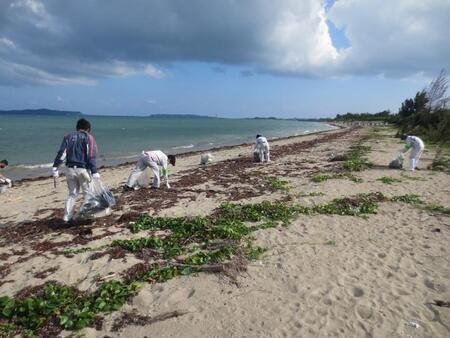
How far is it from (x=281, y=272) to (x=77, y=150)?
189 inches

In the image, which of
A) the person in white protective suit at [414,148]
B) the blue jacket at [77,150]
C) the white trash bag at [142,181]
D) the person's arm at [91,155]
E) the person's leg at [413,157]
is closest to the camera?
the blue jacket at [77,150]

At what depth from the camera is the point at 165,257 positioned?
5.44 m

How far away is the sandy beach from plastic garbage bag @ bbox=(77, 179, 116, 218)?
38cm

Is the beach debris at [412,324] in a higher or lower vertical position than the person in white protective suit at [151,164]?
lower

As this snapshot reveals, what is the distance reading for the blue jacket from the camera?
653 cm

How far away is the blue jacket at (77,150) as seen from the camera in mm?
6531

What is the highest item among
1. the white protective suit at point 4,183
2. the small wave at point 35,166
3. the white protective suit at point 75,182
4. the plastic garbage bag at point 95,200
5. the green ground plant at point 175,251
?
the white protective suit at point 75,182

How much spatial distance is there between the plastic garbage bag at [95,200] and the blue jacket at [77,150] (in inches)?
22.2

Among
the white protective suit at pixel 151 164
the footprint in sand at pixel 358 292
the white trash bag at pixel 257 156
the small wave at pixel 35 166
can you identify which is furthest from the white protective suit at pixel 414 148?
the small wave at pixel 35 166

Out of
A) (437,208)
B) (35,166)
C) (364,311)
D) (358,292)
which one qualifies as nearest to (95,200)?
(358,292)

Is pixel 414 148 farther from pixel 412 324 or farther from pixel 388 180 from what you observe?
pixel 412 324

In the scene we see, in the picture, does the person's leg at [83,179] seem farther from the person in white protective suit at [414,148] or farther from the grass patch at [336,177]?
the person in white protective suit at [414,148]

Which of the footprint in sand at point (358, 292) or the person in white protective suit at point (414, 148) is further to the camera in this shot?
the person in white protective suit at point (414, 148)

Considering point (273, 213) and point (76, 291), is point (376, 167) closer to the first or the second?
point (273, 213)
